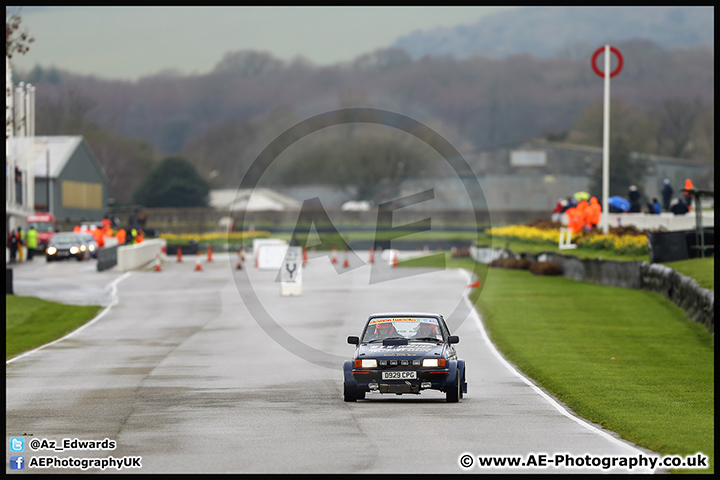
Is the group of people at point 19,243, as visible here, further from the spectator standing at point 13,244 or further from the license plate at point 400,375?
the license plate at point 400,375

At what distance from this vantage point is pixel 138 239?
60.9m

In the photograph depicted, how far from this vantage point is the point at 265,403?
1627cm

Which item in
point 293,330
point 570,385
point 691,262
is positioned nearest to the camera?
point 570,385

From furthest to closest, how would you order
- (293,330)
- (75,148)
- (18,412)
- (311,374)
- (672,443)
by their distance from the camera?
(75,148), (293,330), (311,374), (18,412), (672,443)

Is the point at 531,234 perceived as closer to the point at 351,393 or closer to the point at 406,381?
the point at 351,393

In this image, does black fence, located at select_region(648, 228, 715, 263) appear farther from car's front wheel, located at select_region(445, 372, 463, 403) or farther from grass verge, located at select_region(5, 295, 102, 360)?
car's front wheel, located at select_region(445, 372, 463, 403)

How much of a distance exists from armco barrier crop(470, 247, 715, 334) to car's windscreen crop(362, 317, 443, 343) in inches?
467

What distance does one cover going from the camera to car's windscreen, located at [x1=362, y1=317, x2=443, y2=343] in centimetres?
1692

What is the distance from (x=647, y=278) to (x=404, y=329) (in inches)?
812

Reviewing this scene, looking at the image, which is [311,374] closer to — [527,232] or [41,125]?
[527,232]

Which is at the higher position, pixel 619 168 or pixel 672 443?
pixel 619 168

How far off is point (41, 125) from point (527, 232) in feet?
328

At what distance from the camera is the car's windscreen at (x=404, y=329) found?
16922 millimetres

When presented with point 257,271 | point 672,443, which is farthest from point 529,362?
point 257,271
